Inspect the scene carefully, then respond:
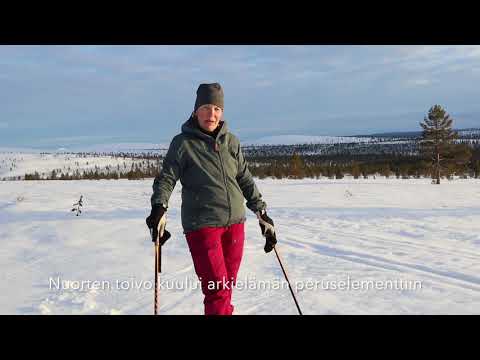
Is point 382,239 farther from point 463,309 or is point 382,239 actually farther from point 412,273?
point 463,309

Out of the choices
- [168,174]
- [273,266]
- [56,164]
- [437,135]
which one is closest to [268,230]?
[168,174]

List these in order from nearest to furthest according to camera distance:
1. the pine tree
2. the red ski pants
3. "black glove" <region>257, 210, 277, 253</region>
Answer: the red ski pants < "black glove" <region>257, 210, 277, 253</region> < the pine tree

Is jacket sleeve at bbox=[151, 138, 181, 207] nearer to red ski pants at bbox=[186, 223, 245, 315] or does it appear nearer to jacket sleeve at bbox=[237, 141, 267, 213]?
red ski pants at bbox=[186, 223, 245, 315]

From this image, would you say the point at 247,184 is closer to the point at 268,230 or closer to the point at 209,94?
the point at 268,230

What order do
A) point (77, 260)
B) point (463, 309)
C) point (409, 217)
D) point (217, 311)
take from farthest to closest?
point (409, 217)
point (77, 260)
point (463, 309)
point (217, 311)

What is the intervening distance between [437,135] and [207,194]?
95.0 ft

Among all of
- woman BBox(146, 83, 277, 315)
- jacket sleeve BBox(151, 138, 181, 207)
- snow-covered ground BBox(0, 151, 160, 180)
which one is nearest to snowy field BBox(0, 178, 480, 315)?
woman BBox(146, 83, 277, 315)

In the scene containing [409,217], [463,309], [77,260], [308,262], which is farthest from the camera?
[409,217]

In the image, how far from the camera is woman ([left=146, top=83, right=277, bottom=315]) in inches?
109

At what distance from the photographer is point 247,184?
314cm
